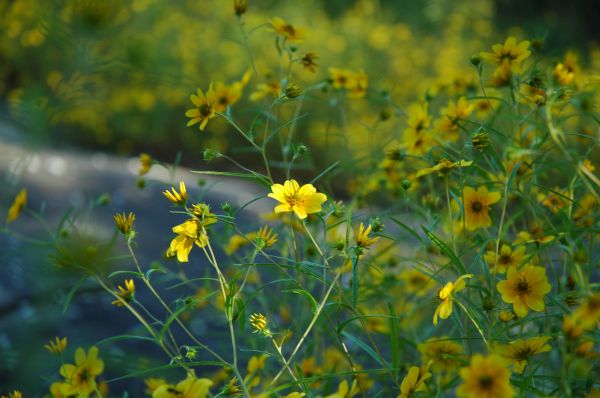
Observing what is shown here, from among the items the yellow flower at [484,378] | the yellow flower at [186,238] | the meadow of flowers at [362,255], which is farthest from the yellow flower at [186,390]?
the yellow flower at [484,378]

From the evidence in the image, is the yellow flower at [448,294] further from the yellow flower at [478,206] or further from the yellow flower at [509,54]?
the yellow flower at [509,54]

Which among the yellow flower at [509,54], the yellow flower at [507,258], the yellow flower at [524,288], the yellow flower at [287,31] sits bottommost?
the yellow flower at [507,258]

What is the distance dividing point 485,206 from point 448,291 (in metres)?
0.21

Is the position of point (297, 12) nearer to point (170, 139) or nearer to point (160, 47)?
point (160, 47)

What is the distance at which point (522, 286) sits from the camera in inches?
33.8

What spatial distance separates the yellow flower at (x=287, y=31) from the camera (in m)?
1.22

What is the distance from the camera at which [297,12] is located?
18.0ft

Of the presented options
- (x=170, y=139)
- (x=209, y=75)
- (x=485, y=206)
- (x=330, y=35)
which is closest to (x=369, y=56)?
(x=330, y=35)

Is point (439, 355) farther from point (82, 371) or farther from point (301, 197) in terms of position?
point (82, 371)

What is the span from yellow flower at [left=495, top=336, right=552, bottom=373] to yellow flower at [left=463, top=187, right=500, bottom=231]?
0.20m

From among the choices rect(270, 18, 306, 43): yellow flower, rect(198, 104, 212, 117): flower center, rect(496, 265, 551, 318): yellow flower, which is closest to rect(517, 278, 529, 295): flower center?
rect(496, 265, 551, 318): yellow flower

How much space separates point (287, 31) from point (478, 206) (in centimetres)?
51

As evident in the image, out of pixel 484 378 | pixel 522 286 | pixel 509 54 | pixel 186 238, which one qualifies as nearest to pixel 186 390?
pixel 186 238

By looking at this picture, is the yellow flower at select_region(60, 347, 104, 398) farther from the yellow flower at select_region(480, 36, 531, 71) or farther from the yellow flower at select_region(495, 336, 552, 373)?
the yellow flower at select_region(480, 36, 531, 71)
